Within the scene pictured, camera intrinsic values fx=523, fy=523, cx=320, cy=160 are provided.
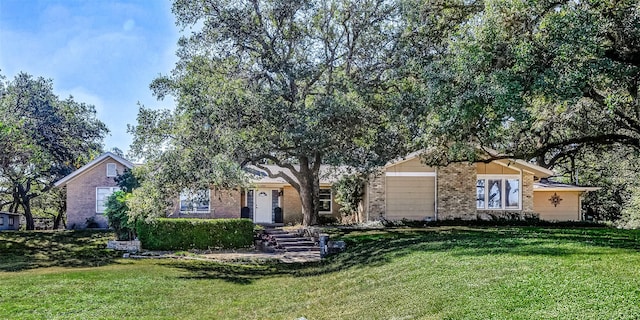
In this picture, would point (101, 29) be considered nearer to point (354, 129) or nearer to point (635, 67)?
point (354, 129)

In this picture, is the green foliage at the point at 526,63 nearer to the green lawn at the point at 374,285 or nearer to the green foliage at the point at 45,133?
the green lawn at the point at 374,285

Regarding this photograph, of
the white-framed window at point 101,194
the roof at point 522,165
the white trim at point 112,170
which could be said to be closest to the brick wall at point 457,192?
the roof at point 522,165

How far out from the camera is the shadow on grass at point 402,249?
1119cm

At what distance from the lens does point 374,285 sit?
10406mm

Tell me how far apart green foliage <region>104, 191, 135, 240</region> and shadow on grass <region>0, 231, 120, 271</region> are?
0.92 m

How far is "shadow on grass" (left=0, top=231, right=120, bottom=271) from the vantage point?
54.2 feet

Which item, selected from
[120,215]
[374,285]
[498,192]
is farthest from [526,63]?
[120,215]

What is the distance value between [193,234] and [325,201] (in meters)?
10.1

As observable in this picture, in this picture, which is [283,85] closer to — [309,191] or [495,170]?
[309,191]

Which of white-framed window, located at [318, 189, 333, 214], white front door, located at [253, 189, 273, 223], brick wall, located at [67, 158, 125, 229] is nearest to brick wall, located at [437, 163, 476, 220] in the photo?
white-framed window, located at [318, 189, 333, 214]

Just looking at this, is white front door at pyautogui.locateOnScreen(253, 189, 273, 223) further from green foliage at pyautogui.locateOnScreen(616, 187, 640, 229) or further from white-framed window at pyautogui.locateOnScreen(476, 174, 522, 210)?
green foliage at pyautogui.locateOnScreen(616, 187, 640, 229)

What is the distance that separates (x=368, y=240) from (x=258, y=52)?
9030 mm

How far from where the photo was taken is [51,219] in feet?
137

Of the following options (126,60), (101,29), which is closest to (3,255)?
(126,60)
